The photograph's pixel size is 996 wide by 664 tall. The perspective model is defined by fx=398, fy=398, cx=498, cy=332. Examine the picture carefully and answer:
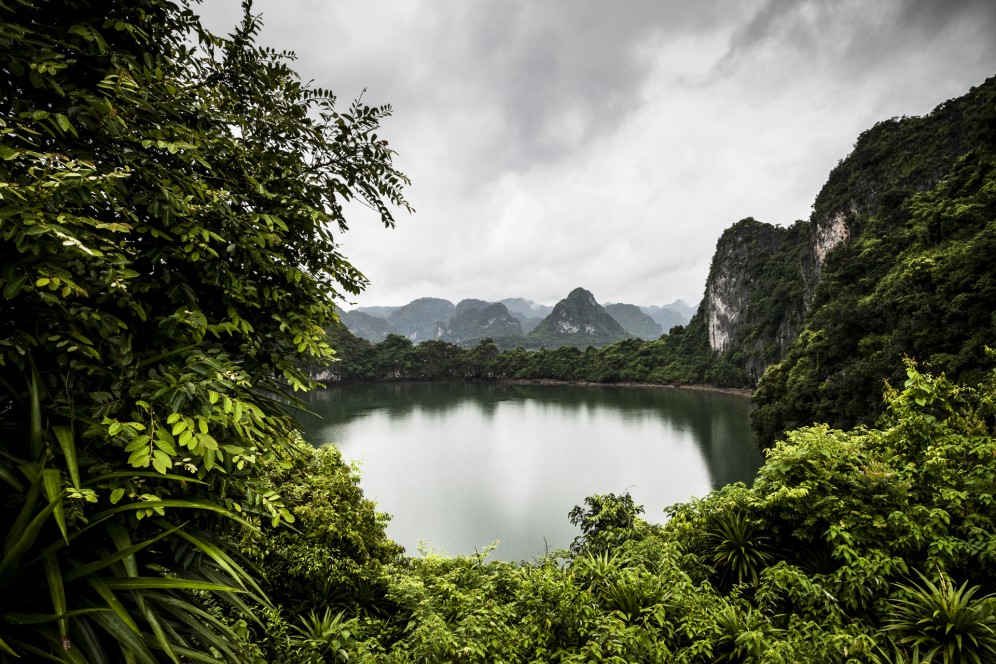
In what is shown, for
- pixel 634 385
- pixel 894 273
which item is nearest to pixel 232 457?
pixel 894 273

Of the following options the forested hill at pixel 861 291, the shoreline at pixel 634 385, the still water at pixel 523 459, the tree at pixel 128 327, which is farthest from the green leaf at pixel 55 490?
the shoreline at pixel 634 385

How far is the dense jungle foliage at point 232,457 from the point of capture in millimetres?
1454

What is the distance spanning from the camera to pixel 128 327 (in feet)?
5.92

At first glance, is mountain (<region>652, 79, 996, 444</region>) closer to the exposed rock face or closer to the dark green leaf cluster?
the dark green leaf cluster

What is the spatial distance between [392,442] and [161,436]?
29.2m

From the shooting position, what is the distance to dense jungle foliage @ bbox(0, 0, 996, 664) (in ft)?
4.77

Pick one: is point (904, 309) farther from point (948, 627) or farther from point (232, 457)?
point (232, 457)

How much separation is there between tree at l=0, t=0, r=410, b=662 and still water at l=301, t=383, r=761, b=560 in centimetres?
468

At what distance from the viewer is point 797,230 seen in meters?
67.6

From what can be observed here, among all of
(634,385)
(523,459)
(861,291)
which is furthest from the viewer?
(634,385)

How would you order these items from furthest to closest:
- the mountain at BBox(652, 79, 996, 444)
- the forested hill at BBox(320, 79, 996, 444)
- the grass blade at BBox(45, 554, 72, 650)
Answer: the forested hill at BBox(320, 79, 996, 444), the mountain at BBox(652, 79, 996, 444), the grass blade at BBox(45, 554, 72, 650)

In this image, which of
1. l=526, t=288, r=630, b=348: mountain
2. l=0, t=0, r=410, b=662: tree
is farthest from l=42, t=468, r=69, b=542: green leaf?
l=526, t=288, r=630, b=348: mountain

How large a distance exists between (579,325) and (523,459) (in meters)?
138

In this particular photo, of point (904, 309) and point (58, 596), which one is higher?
point (904, 309)
